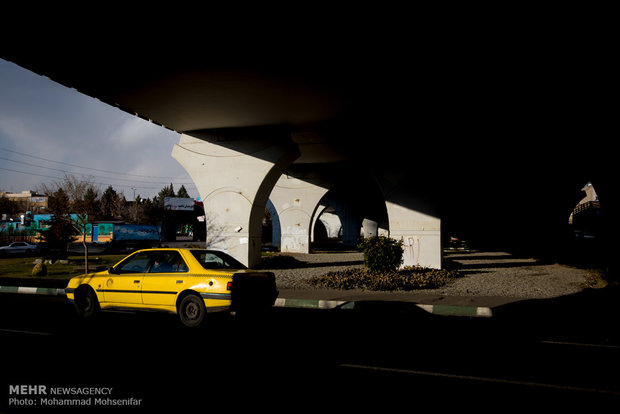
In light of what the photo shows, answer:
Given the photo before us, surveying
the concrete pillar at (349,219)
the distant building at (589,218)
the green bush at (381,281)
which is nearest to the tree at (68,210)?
the green bush at (381,281)

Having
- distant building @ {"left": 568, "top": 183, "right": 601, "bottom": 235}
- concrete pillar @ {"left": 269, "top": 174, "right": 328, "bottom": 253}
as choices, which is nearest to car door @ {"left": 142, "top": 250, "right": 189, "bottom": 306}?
concrete pillar @ {"left": 269, "top": 174, "right": 328, "bottom": 253}

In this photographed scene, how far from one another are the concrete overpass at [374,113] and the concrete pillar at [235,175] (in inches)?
2.1

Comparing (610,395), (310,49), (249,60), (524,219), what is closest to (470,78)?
(310,49)

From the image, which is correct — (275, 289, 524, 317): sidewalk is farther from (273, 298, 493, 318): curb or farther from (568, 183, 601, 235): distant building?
(568, 183, 601, 235): distant building

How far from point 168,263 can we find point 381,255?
1016 cm

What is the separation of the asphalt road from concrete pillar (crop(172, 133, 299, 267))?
464 inches

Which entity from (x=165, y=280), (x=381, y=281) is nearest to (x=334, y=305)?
(x=381, y=281)

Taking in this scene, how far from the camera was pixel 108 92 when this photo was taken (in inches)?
565

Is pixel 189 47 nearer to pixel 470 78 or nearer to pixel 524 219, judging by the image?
pixel 470 78

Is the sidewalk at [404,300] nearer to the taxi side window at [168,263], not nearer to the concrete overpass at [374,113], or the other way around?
the taxi side window at [168,263]

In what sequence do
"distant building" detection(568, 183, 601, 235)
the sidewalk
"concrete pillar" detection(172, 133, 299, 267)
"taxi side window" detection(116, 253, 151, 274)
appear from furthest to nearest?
1. "distant building" detection(568, 183, 601, 235)
2. "concrete pillar" detection(172, 133, 299, 267)
3. the sidewalk
4. "taxi side window" detection(116, 253, 151, 274)

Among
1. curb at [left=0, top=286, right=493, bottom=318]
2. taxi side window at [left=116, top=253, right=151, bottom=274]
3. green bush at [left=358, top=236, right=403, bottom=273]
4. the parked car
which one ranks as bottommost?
the parked car

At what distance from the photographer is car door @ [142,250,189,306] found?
26.7 feet

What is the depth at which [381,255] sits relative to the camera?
1689 cm
